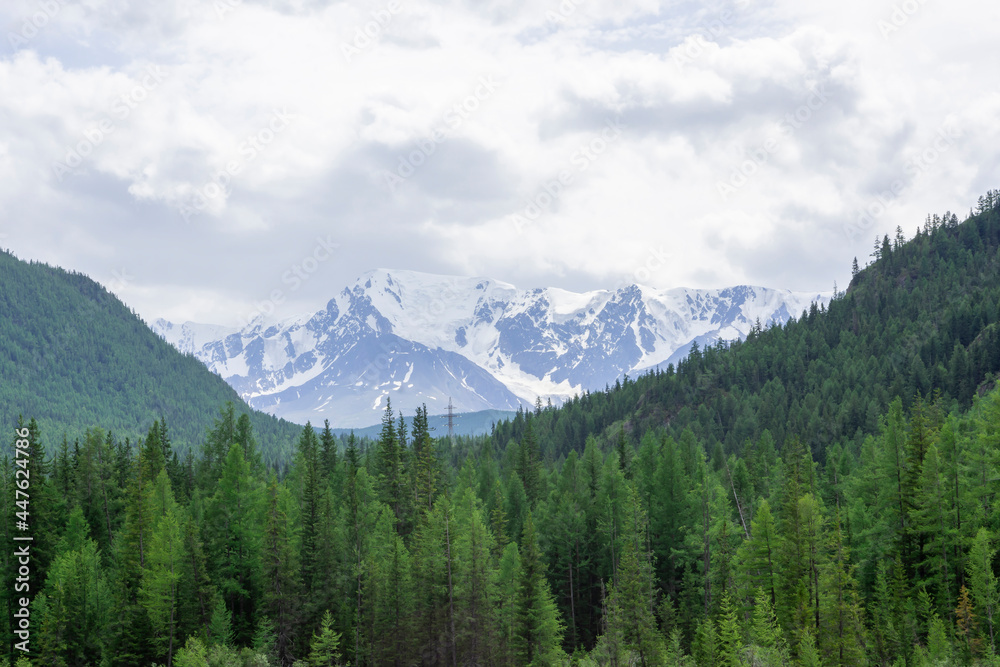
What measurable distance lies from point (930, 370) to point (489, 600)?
143808 millimetres

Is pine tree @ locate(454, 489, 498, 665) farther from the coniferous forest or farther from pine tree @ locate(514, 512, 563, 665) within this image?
pine tree @ locate(514, 512, 563, 665)

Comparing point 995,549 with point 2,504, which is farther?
point 2,504

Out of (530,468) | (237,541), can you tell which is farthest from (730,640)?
(530,468)

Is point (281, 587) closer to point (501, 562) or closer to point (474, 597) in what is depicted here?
point (474, 597)

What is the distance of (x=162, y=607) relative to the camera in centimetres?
5825

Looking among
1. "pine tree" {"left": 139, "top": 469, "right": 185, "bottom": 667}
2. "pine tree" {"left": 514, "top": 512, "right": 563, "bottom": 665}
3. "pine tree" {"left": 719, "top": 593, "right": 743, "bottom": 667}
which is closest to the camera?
"pine tree" {"left": 719, "top": 593, "right": 743, "bottom": 667}

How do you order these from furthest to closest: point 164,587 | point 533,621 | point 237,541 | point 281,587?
point 237,541, point 281,587, point 533,621, point 164,587

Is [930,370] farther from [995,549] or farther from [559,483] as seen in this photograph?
[995,549]

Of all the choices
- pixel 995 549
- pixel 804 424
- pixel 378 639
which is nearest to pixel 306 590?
pixel 378 639

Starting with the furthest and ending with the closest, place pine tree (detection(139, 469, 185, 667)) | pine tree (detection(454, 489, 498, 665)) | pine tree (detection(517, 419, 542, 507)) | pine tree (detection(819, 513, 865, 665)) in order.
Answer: pine tree (detection(517, 419, 542, 507))
pine tree (detection(454, 489, 498, 665))
pine tree (detection(139, 469, 185, 667))
pine tree (detection(819, 513, 865, 665))

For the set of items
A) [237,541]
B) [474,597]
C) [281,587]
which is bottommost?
[474,597]

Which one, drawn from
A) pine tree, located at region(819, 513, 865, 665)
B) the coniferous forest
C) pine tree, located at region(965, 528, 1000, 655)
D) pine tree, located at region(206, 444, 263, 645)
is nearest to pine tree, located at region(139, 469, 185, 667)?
the coniferous forest

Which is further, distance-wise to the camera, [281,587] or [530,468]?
[530,468]

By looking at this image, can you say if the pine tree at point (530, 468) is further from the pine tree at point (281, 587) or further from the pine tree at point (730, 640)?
the pine tree at point (730, 640)
